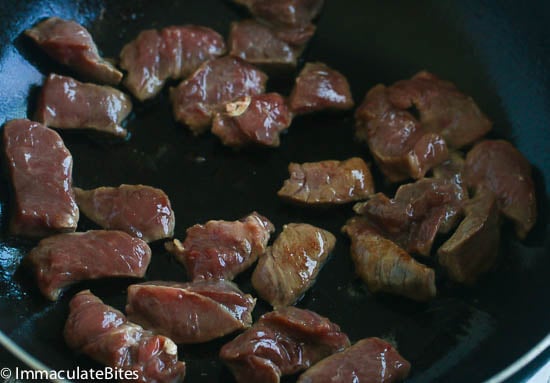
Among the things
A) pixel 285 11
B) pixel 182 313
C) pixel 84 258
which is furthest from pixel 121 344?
pixel 285 11

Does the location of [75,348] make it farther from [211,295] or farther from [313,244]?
[313,244]

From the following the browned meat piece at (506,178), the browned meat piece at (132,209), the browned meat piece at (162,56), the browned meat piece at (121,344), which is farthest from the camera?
the browned meat piece at (162,56)

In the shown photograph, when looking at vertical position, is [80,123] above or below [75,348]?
above

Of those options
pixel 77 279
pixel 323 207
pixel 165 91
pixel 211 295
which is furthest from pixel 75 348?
pixel 165 91

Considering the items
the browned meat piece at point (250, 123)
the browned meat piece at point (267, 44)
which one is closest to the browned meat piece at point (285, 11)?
the browned meat piece at point (267, 44)

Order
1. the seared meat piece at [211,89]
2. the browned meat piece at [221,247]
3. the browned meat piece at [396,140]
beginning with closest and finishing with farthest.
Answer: the browned meat piece at [221,247] → the browned meat piece at [396,140] → the seared meat piece at [211,89]

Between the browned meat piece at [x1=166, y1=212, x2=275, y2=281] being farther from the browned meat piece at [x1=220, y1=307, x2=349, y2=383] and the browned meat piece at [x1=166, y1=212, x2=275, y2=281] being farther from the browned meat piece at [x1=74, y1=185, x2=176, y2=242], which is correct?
the browned meat piece at [x1=220, y1=307, x2=349, y2=383]

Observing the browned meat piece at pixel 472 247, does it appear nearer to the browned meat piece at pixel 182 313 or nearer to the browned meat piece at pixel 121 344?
the browned meat piece at pixel 182 313

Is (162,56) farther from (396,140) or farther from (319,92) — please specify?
(396,140)
